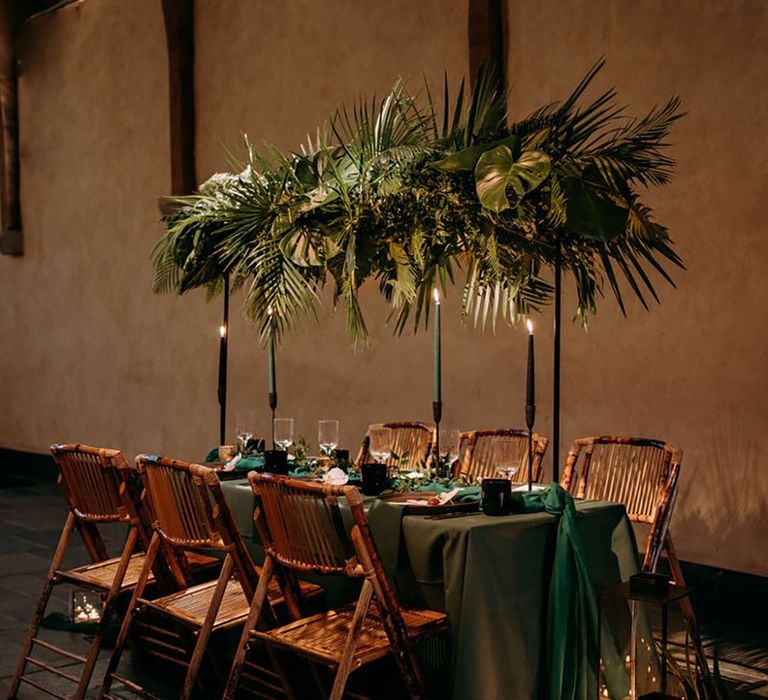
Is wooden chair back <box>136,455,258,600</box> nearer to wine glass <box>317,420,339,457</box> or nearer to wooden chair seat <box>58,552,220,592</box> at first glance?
wooden chair seat <box>58,552,220,592</box>

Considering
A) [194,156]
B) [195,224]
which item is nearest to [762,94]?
[195,224]

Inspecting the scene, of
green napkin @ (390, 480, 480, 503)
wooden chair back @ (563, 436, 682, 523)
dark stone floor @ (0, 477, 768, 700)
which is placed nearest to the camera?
green napkin @ (390, 480, 480, 503)

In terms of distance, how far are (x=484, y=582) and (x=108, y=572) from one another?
1.53 metres

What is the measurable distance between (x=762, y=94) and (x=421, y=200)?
7.99ft

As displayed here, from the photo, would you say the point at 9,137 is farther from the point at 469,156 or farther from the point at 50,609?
the point at 469,156

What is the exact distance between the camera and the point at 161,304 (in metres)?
8.88

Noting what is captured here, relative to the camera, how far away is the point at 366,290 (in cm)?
714

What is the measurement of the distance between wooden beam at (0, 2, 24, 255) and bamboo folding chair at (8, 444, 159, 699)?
7812mm

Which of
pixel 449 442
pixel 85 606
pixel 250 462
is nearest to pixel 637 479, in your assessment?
pixel 449 442

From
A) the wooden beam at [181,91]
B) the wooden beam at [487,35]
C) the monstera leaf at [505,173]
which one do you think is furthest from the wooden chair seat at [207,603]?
the wooden beam at [181,91]

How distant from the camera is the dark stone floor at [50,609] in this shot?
3.76 metres

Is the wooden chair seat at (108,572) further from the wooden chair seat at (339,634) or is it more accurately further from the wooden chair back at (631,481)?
the wooden chair back at (631,481)

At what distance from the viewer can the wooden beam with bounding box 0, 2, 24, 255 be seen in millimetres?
10609

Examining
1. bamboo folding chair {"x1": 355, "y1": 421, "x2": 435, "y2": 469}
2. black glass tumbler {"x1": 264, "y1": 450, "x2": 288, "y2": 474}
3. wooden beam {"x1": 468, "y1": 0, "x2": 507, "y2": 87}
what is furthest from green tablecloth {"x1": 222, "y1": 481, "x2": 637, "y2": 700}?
wooden beam {"x1": 468, "y1": 0, "x2": 507, "y2": 87}
